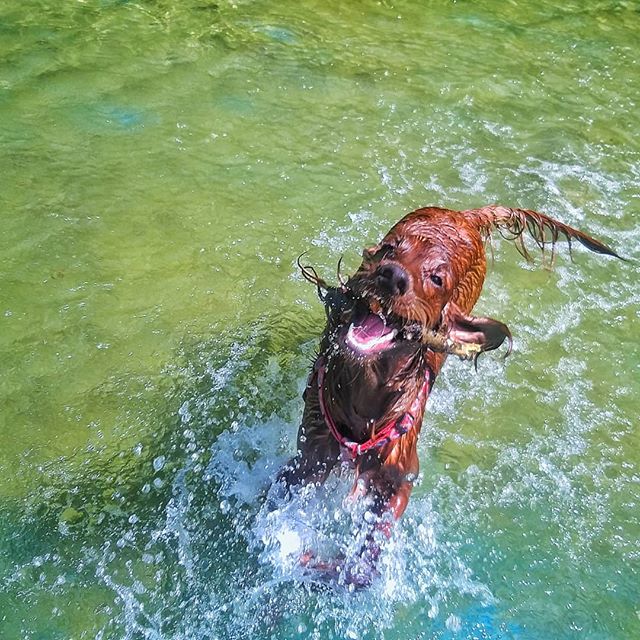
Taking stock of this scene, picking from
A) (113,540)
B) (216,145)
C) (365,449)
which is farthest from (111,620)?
(216,145)

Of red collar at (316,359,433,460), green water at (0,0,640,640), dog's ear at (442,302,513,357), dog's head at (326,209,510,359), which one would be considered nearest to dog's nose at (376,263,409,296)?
dog's head at (326,209,510,359)

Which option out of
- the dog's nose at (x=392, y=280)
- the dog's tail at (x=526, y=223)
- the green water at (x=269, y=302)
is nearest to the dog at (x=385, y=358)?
the dog's nose at (x=392, y=280)

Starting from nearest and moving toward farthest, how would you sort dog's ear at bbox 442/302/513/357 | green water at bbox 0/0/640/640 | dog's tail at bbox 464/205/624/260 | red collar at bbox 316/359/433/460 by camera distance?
dog's ear at bbox 442/302/513/357, red collar at bbox 316/359/433/460, green water at bbox 0/0/640/640, dog's tail at bbox 464/205/624/260

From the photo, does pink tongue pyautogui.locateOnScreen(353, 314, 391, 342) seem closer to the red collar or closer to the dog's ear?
the dog's ear

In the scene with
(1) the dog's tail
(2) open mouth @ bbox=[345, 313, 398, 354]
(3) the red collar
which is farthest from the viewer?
(1) the dog's tail

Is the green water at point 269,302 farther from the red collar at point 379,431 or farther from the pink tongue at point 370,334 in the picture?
the pink tongue at point 370,334

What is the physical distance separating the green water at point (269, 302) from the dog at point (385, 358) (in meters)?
0.45

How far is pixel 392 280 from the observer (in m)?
3.47

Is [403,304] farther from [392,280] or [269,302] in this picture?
[269,302]

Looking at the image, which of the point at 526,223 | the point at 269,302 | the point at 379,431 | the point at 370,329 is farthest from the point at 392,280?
the point at 269,302

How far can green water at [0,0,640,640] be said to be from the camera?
4.12 metres

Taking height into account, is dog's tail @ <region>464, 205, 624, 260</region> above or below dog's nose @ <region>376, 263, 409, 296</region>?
below

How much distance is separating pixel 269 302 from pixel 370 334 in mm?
2330

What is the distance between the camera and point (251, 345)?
5.47m
